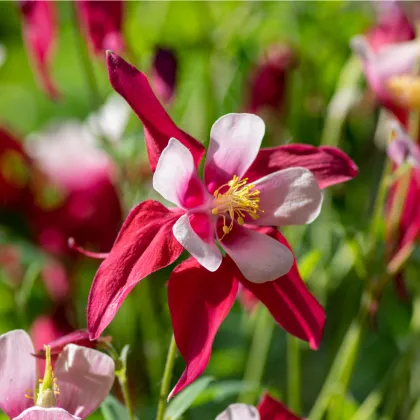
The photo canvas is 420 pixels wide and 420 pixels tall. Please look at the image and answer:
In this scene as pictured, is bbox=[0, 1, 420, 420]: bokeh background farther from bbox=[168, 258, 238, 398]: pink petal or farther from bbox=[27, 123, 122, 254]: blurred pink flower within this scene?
bbox=[168, 258, 238, 398]: pink petal

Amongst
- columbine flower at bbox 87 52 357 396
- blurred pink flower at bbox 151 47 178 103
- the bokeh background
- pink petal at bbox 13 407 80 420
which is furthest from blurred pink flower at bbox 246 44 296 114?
pink petal at bbox 13 407 80 420

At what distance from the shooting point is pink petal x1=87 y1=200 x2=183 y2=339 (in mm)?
274

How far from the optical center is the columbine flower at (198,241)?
0.29 metres

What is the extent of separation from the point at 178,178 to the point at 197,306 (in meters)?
0.05

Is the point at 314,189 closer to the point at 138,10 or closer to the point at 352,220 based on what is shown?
the point at 352,220

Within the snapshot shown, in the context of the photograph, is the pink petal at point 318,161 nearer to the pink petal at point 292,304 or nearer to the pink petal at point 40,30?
the pink petal at point 292,304

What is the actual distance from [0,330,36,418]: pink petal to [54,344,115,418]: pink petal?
0.01 m

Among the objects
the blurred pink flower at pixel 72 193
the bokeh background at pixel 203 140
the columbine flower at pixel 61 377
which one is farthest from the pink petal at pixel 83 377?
the blurred pink flower at pixel 72 193

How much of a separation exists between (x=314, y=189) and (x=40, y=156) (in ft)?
1.37

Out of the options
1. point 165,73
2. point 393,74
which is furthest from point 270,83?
point 393,74

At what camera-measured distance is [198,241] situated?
29 cm

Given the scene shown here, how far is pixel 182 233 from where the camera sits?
11.3 inches

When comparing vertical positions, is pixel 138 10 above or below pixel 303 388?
above

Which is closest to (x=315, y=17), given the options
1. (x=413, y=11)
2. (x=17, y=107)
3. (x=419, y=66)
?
(x=413, y=11)
